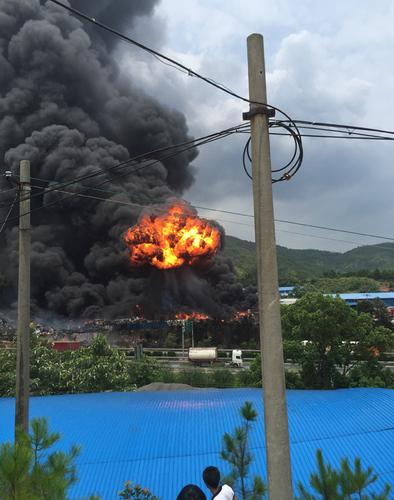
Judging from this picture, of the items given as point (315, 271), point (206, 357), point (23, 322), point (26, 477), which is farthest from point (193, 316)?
point (315, 271)

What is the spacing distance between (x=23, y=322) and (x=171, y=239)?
58.6 metres

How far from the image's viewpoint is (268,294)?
4.43 metres

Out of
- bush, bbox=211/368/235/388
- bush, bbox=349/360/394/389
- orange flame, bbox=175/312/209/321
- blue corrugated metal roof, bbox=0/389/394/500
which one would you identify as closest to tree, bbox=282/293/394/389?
bush, bbox=349/360/394/389

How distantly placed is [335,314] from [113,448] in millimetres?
15050

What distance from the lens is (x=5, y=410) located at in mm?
13906

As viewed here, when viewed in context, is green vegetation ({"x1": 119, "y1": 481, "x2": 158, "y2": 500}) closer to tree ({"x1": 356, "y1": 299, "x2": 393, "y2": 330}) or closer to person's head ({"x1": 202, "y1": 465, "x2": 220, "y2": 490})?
person's head ({"x1": 202, "y1": 465, "x2": 220, "y2": 490})

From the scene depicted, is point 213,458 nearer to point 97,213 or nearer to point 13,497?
point 13,497

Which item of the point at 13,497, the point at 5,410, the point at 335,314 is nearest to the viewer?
the point at 13,497

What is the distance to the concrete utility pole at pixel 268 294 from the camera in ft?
14.0

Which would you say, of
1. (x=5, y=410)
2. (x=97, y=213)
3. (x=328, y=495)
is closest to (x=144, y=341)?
(x=97, y=213)

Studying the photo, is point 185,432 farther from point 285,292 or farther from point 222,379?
point 285,292

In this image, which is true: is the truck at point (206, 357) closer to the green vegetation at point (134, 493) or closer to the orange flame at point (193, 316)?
the orange flame at point (193, 316)

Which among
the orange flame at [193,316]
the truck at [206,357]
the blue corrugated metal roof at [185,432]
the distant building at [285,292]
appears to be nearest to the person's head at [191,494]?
the blue corrugated metal roof at [185,432]

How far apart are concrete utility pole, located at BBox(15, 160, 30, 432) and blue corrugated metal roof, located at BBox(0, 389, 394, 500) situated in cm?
198
